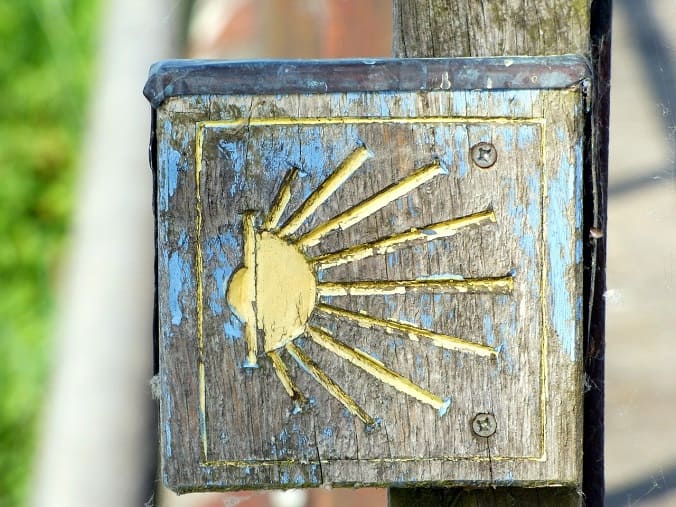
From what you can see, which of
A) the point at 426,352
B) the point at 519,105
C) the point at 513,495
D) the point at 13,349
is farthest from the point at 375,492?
the point at 13,349

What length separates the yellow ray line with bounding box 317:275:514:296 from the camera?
123 centimetres

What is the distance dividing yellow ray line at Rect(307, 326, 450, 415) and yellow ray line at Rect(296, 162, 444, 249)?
0.13 metres

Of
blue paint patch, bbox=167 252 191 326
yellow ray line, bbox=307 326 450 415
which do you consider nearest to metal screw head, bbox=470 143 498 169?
yellow ray line, bbox=307 326 450 415

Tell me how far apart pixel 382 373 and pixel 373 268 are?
135mm

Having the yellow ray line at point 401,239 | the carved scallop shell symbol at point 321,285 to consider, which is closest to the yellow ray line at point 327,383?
the carved scallop shell symbol at point 321,285

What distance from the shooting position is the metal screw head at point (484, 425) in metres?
1.24

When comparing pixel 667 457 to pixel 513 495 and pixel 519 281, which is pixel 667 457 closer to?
pixel 513 495

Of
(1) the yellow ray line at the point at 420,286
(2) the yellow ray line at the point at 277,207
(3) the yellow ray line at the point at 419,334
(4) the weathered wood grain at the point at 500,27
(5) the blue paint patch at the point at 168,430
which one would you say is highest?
(4) the weathered wood grain at the point at 500,27

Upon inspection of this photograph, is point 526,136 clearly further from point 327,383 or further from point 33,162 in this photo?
point 33,162

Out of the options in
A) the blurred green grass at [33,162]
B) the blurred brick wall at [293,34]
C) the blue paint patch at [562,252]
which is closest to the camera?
the blue paint patch at [562,252]

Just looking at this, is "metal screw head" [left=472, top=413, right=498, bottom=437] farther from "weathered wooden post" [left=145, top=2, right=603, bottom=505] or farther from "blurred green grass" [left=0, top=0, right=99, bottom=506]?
"blurred green grass" [left=0, top=0, right=99, bottom=506]

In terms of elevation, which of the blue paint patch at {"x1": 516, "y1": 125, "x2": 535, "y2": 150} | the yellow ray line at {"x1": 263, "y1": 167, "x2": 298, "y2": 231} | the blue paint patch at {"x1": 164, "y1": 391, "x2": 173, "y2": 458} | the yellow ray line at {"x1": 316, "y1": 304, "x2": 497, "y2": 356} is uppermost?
the blue paint patch at {"x1": 516, "y1": 125, "x2": 535, "y2": 150}

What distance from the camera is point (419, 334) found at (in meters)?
1.24

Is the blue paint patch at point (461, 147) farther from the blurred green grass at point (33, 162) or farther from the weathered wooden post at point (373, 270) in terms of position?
the blurred green grass at point (33, 162)
